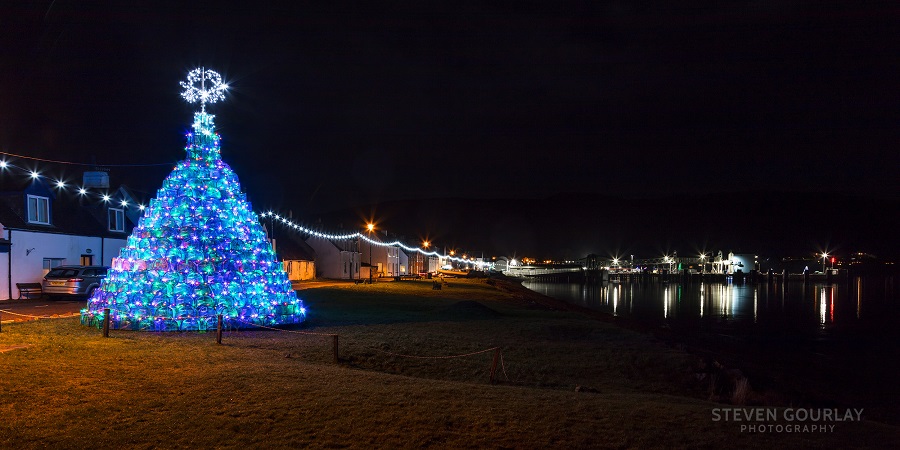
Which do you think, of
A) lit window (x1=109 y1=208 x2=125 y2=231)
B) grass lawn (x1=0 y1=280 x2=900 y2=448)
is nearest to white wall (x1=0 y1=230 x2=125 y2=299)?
lit window (x1=109 y1=208 x2=125 y2=231)

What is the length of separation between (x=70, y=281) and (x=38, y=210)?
19.7ft

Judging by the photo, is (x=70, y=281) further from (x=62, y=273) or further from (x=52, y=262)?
(x=52, y=262)

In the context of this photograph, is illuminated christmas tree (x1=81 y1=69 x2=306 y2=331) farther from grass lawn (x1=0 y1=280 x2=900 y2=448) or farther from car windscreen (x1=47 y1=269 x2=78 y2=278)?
car windscreen (x1=47 y1=269 x2=78 y2=278)

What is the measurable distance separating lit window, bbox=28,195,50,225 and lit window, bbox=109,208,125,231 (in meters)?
6.52

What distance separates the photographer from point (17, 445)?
771cm

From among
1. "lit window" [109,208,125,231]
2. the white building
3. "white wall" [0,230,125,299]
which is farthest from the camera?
→ "lit window" [109,208,125,231]

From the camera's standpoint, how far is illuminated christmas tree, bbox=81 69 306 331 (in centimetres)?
1892

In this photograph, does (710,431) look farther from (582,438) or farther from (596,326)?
(596,326)

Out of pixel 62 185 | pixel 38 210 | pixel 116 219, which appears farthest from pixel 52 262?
pixel 116 219

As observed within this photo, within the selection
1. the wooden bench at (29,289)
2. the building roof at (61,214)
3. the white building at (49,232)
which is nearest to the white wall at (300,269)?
the building roof at (61,214)

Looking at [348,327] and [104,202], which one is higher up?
[104,202]

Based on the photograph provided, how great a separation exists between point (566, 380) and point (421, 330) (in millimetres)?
7300

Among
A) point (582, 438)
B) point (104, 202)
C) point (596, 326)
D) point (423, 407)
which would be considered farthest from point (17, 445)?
point (104, 202)

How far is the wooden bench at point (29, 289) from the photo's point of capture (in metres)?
29.8
